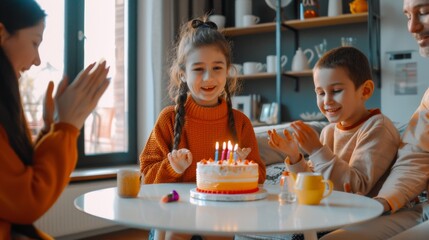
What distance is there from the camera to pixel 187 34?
194 centimetres

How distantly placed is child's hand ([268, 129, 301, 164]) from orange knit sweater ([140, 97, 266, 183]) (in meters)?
0.28

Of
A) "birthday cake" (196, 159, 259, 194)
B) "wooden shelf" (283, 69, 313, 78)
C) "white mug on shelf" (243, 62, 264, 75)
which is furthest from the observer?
"white mug on shelf" (243, 62, 264, 75)

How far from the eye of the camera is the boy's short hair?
5.65 feet

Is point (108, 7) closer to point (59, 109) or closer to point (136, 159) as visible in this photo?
point (136, 159)

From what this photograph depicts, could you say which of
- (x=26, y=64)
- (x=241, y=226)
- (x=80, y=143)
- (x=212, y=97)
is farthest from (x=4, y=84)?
(x=80, y=143)

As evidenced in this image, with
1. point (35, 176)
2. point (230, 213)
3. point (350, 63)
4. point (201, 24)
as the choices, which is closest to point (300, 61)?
point (201, 24)

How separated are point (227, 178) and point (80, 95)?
1.67 ft

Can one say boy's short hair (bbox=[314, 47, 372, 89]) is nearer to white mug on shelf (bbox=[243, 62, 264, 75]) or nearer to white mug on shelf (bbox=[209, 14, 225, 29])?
white mug on shelf (bbox=[243, 62, 264, 75])

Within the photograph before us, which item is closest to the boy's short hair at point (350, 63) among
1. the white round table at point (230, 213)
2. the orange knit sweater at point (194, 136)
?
the orange knit sweater at point (194, 136)

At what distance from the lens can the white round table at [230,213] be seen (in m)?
0.97

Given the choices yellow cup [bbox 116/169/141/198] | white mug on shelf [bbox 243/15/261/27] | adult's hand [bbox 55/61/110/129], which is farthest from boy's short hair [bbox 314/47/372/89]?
white mug on shelf [bbox 243/15/261/27]

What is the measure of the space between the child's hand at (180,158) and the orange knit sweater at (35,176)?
0.52m

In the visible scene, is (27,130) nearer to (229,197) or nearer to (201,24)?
(229,197)

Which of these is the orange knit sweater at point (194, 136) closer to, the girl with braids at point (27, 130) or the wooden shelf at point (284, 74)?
the girl with braids at point (27, 130)
